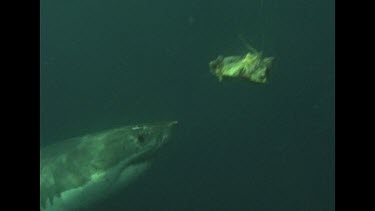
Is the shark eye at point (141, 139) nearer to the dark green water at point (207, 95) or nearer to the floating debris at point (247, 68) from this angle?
the floating debris at point (247, 68)

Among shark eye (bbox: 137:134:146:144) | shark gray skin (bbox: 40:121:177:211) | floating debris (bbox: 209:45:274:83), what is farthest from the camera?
floating debris (bbox: 209:45:274:83)

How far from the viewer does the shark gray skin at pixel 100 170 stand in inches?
246

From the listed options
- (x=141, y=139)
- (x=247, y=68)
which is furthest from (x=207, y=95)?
(x=141, y=139)

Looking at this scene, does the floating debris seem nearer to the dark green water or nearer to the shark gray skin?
the shark gray skin

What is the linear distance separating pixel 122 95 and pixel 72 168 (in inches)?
325

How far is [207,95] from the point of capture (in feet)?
44.2

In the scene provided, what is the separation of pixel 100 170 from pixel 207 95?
732 centimetres

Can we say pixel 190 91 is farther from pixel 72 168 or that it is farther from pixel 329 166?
pixel 72 168

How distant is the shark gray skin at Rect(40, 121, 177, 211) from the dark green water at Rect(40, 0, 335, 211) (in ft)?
8.46

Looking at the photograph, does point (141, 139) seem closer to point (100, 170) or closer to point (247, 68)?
point (100, 170)

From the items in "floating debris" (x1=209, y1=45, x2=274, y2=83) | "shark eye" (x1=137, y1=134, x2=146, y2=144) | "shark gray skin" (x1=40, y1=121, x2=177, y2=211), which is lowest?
"shark gray skin" (x1=40, y1=121, x2=177, y2=211)

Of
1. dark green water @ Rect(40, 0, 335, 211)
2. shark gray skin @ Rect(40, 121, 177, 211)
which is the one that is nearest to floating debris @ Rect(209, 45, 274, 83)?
shark gray skin @ Rect(40, 121, 177, 211)

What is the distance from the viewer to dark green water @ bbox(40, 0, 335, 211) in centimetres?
1137
